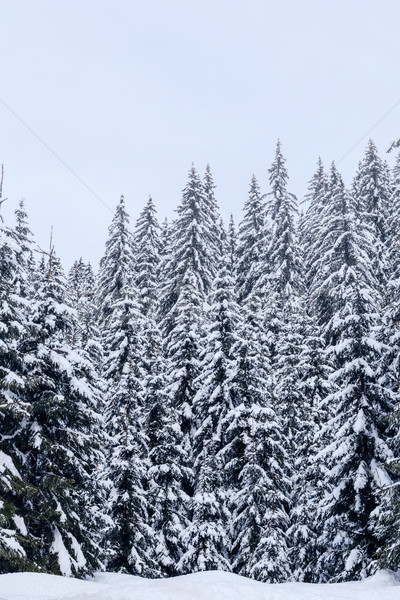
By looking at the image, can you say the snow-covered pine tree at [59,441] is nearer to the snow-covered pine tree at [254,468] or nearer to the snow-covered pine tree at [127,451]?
the snow-covered pine tree at [127,451]

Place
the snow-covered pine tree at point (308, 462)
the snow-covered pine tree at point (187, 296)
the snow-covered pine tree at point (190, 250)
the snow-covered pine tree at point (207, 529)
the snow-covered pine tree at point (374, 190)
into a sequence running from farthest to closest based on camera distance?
the snow-covered pine tree at point (374, 190) → the snow-covered pine tree at point (190, 250) → the snow-covered pine tree at point (187, 296) → the snow-covered pine tree at point (308, 462) → the snow-covered pine tree at point (207, 529)

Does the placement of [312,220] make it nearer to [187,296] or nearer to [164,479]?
[187,296]

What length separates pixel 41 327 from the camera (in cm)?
1542

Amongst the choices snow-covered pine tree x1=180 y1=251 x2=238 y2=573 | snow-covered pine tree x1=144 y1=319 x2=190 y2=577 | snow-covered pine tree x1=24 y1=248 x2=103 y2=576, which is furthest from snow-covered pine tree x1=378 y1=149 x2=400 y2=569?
snow-covered pine tree x1=144 y1=319 x2=190 y2=577

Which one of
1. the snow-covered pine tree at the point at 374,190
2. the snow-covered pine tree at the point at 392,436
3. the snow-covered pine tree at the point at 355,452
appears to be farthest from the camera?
the snow-covered pine tree at the point at 374,190

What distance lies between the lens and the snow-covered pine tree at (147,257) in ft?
131

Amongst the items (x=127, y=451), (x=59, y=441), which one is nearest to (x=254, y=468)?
(x=127, y=451)

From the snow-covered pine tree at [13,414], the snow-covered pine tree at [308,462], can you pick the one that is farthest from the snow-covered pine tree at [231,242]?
the snow-covered pine tree at [13,414]

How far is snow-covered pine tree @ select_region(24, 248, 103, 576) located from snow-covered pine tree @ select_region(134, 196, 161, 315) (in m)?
19.7

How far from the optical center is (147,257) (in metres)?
43.2

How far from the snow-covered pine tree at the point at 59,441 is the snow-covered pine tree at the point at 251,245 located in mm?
29278

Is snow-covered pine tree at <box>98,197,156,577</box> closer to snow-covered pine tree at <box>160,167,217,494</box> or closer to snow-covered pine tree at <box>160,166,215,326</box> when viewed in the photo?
snow-covered pine tree at <box>160,167,217,494</box>

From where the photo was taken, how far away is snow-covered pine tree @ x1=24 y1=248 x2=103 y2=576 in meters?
14.0

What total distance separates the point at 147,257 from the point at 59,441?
29.2 m
